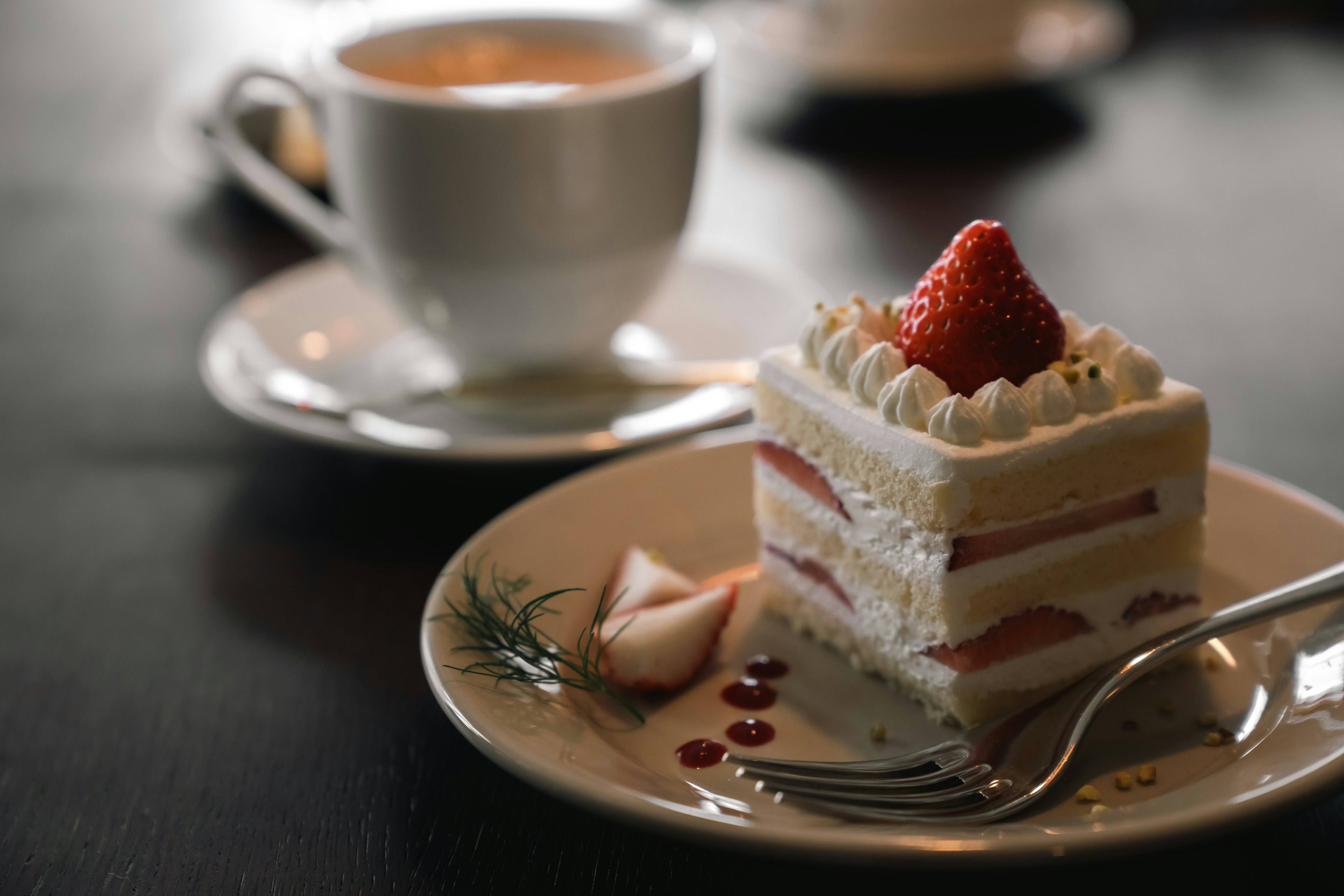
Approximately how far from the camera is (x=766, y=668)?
51.3 inches

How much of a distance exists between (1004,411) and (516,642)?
508 millimetres

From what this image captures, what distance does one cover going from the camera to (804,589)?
4.54ft

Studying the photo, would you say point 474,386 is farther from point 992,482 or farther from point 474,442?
point 992,482

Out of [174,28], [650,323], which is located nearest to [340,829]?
[650,323]

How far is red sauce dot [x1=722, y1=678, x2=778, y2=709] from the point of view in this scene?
4.03 ft

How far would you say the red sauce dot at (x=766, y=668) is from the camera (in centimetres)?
129

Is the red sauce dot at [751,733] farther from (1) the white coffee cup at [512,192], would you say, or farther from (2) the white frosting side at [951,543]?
(1) the white coffee cup at [512,192]

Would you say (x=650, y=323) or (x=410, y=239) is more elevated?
(x=410, y=239)

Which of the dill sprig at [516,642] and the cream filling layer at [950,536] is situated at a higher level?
the cream filling layer at [950,536]

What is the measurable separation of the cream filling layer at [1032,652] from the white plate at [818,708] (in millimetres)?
44

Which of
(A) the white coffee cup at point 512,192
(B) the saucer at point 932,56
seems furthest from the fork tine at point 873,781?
(B) the saucer at point 932,56

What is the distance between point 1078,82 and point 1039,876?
8.82 feet

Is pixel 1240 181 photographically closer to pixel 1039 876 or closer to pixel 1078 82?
pixel 1078 82

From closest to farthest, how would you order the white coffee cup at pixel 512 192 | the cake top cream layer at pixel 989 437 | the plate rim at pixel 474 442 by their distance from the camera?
1. the cake top cream layer at pixel 989 437
2. the plate rim at pixel 474 442
3. the white coffee cup at pixel 512 192
